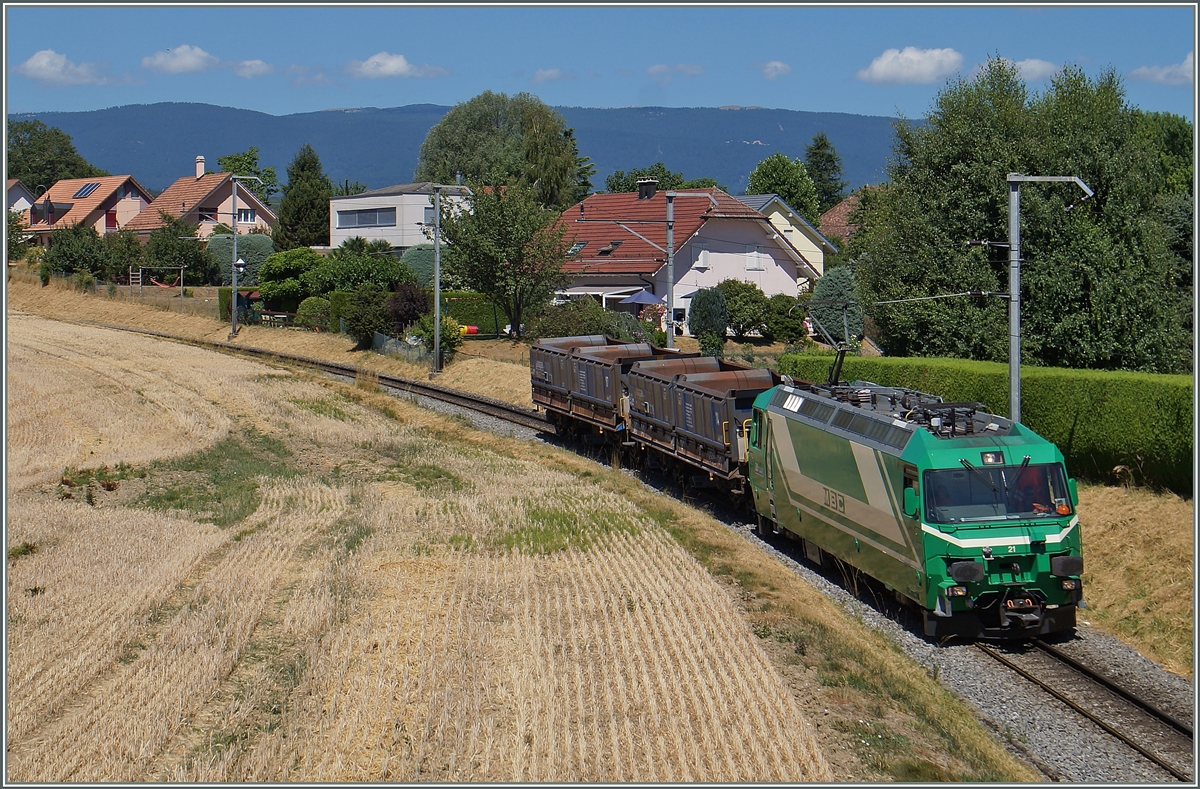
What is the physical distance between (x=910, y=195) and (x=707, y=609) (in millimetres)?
22149

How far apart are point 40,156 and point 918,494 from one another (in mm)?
132187

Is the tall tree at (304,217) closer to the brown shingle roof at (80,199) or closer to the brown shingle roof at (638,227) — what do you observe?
the brown shingle roof at (80,199)

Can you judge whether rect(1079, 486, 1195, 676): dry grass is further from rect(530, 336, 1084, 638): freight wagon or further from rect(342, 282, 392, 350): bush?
rect(342, 282, 392, 350): bush

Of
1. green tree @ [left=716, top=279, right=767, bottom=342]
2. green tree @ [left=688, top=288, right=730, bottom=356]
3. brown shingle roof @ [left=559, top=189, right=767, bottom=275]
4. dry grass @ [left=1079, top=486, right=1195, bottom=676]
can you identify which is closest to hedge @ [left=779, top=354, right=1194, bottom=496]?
dry grass @ [left=1079, top=486, right=1195, bottom=676]

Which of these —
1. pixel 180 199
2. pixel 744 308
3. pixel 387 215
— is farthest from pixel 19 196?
pixel 744 308

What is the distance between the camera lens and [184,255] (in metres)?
73.8

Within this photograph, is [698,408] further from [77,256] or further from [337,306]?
[77,256]

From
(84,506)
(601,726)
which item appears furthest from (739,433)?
(84,506)

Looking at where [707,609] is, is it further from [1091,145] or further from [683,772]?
[1091,145]

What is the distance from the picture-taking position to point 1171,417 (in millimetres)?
20875

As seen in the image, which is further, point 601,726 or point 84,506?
point 84,506

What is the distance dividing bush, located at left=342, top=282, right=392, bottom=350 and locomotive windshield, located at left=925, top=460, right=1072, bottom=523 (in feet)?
125

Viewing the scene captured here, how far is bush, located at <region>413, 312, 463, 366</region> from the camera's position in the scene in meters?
46.8

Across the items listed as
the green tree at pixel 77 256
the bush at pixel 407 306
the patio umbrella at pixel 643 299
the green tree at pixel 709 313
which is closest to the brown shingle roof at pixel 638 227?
the patio umbrella at pixel 643 299
